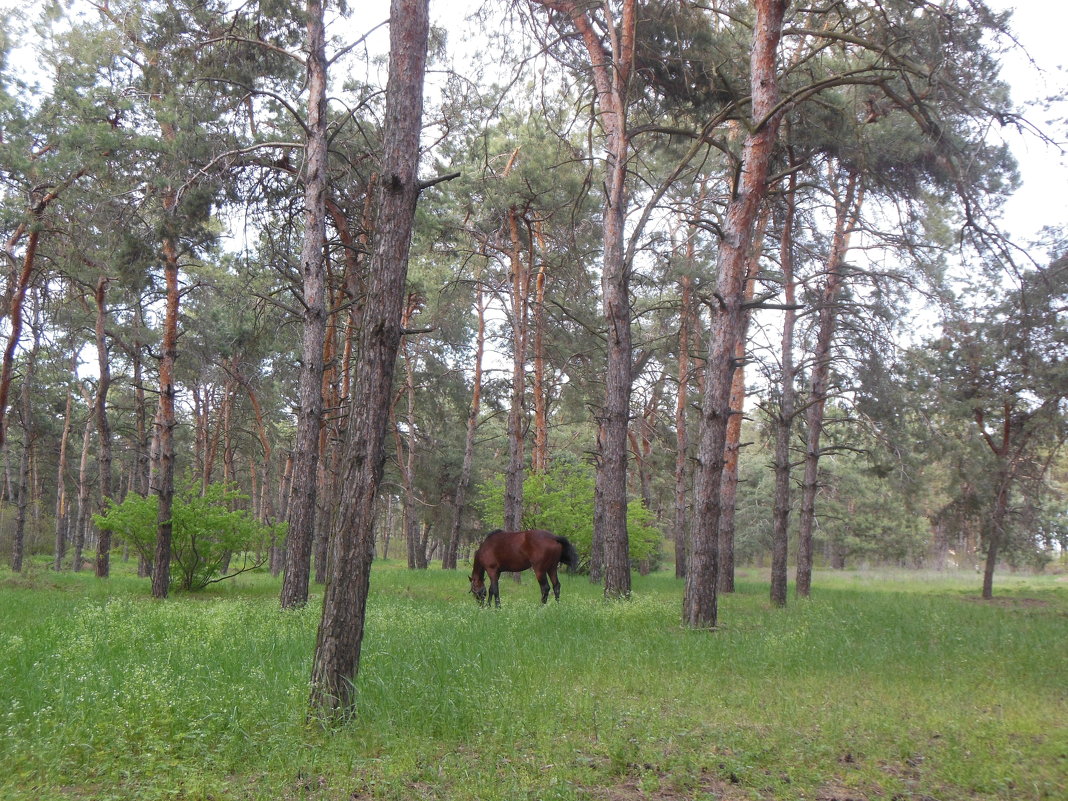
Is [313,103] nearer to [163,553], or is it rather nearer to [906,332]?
[163,553]

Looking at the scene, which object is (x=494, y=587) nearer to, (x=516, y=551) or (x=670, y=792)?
(x=516, y=551)

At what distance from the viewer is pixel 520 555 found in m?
13.4

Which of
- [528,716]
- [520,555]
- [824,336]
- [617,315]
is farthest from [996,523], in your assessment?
[528,716]

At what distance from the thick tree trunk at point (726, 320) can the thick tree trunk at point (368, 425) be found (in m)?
5.53

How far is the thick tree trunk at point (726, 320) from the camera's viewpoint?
391 inches

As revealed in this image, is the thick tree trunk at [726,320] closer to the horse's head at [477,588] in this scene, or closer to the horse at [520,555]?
the horse at [520,555]

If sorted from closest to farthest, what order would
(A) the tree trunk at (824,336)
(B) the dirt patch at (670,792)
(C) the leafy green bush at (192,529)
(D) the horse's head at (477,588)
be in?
(B) the dirt patch at (670,792) < (D) the horse's head at (477,588) < (C) the leafy green bush at (192,529) < (A) the tree trunk at (824,336)

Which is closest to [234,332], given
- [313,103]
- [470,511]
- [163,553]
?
[163,553]

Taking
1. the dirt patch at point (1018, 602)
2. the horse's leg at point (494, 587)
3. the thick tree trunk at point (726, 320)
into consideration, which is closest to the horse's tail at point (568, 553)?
the horse's leg at point (494, 587)

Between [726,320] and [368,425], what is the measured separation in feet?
20.7

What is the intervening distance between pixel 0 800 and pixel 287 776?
1469 millimetres

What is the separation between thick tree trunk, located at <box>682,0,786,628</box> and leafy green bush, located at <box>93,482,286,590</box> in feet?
32.2

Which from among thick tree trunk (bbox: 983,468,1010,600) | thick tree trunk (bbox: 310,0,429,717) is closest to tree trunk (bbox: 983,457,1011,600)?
thick tree trunk (bbox: 983,468,1010,600)

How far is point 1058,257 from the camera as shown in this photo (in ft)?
35.4
